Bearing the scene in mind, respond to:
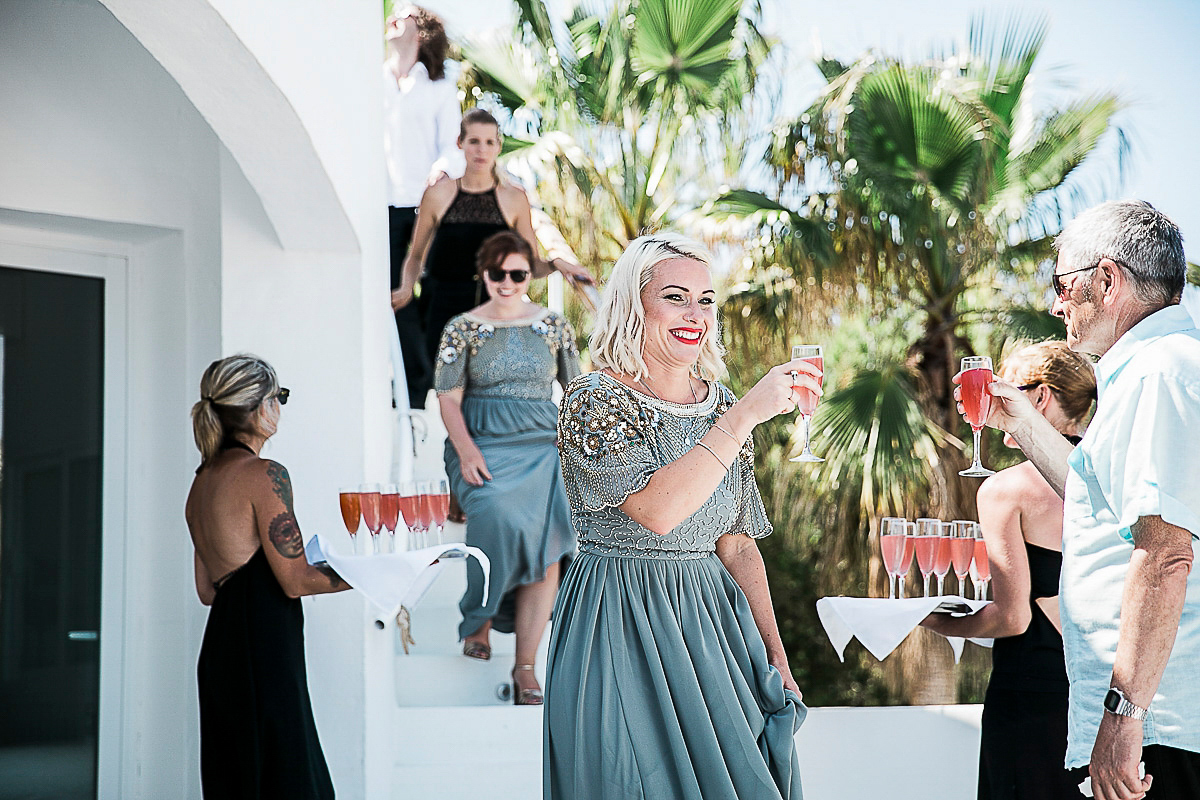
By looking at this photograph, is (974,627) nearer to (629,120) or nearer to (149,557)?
(149,557)

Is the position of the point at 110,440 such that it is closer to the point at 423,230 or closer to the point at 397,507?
the point at 423,230

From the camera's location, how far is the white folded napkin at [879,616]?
297 cm

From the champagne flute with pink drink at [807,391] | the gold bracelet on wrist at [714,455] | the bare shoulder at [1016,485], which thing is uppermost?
the champagne flute with pink drink at [807,391]

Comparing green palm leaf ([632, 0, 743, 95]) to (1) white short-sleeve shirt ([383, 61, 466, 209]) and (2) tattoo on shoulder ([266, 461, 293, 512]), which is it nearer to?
(1) white short-sleeve shirt ([383, 61, 466, 209])

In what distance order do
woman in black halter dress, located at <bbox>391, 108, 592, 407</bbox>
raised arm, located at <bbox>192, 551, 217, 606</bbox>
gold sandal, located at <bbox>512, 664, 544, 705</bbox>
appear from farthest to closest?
1. woman in black halter dress, located at <bbox>391, 108, 592, 407</bbox>
2. gold sandal, located at <bbox>512, 664, 544, 705</bbox>
3. raised arm, located at <bbox>192, 551, 217, 606</bbox>

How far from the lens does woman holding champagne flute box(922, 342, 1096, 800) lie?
9.16 feet

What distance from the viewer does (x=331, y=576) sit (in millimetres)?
3277

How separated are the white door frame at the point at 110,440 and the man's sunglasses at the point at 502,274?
4.86 ft

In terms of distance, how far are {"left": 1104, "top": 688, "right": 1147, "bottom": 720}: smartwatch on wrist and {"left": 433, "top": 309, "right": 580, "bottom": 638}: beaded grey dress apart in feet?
9.20

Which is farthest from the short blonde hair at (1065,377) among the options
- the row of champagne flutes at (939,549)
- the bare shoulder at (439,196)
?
the bare shoulder at (439,196)

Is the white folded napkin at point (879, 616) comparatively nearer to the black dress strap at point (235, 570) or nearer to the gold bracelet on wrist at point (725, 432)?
the gold bracelet on wrist at point (725, 432)

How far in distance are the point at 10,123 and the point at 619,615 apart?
10.5 feet

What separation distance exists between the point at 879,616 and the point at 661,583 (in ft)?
2.95

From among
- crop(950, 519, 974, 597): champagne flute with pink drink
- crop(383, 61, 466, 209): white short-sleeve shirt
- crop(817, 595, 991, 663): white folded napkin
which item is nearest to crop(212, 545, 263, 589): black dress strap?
crop(817, 595, 991, 663): white folded napkin
